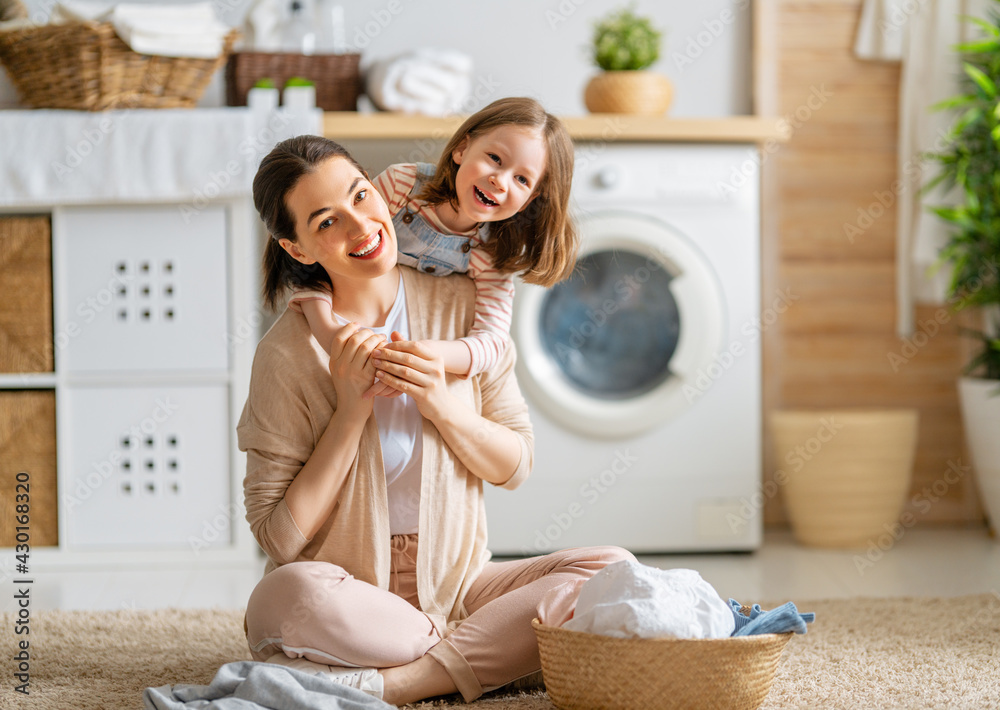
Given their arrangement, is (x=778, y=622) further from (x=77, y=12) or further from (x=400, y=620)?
(x=77, y=12)

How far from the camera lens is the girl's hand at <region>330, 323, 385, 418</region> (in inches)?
48.5

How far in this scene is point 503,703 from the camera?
1.30m

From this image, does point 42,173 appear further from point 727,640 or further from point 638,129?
point 727,640

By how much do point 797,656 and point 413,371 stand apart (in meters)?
0.78

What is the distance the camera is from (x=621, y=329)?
224 centimetres

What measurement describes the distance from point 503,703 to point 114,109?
154 cm

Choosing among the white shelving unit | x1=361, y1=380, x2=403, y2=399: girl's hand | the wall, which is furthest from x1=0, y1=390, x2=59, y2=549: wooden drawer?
x1=361, y1=380, x2=403, y2=399: girl's hand

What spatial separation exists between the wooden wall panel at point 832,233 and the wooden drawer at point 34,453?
5.80ft

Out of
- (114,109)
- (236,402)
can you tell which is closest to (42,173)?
(114,109)

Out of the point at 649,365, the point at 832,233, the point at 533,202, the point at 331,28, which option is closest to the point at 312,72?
the point at 331,28

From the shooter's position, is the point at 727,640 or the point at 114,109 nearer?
the point at 727,640

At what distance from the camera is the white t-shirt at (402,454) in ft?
4.40

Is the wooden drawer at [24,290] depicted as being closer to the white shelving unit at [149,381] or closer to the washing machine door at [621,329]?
the white shelving unit at [149,381]

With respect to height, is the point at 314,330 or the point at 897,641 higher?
the point at 314,330
